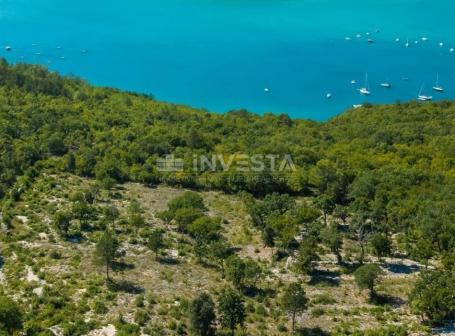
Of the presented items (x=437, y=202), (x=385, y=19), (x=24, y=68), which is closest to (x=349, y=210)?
(x=437, y=202)

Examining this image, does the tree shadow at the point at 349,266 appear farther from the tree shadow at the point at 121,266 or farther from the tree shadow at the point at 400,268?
the tree shadow at the point at 121,266

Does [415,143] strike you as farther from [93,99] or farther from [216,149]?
[93,99]

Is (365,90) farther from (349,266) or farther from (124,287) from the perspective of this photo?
(124,287)

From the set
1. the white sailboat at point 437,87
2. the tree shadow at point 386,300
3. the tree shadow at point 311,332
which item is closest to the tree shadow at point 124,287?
the tree shadow at point 311,332

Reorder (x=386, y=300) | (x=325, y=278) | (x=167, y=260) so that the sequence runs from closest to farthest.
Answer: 1. (x=386, y=300)
2. (x=325, y=278)
3. (x=167, y=260)

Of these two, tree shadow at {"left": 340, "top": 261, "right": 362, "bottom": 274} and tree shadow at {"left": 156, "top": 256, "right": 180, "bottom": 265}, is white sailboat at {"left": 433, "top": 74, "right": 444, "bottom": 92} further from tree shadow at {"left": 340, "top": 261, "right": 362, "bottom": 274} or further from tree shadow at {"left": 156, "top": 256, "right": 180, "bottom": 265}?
tree shadow at {"left": 156, "top": 256, "right": 180, "bottom": 265}

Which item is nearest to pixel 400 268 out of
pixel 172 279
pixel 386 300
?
pixel 386 300
